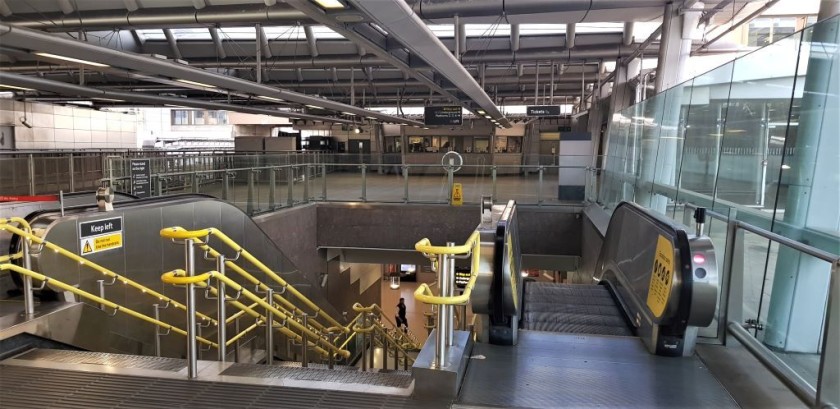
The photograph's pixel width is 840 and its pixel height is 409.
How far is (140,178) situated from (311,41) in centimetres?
559

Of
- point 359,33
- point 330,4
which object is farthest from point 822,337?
point 359,33

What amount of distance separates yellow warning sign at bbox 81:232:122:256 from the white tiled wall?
59.8 ft

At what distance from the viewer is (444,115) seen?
2006 centimetres

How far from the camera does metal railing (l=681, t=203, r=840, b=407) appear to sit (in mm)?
2682

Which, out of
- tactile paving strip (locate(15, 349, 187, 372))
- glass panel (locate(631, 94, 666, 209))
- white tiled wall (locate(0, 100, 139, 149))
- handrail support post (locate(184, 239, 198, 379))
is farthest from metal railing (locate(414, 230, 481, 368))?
white tiled wall (locate(0, 100, 139, 149))

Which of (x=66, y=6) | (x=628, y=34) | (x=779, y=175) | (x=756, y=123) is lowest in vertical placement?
(x=779, y=175)

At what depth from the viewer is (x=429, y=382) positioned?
3.21 meters

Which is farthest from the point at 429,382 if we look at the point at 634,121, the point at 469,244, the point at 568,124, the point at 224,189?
the point at 568,124

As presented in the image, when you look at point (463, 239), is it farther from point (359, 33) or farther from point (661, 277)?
point (661, 277)

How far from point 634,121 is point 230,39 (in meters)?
10.3

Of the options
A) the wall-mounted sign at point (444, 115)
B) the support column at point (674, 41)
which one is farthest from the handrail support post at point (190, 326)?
the wall-mounted sign at point (444, 115)

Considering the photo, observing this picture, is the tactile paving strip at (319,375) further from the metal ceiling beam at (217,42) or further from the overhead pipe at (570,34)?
the metal ceiling beam at (217,42)

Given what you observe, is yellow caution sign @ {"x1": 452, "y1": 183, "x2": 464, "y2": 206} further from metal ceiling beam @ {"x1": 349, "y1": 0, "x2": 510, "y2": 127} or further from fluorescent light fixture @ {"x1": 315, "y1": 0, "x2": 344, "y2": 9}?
fluorescent light fixture @ {"x1": 315, "y1": 0, "x2": 344, "y2": 9}

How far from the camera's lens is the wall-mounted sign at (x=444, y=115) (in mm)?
20031
